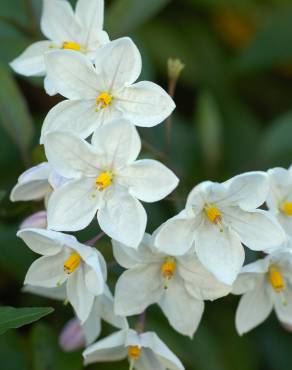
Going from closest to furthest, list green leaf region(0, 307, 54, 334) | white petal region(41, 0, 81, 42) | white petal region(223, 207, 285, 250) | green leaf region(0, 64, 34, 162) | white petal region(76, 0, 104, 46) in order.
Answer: green leaf region(0, 307, 54, 334), white petal region(223, 207, 285, 250), white petal region(76, 0, 104, 46), white petal region(41, 0, 81, 42), green leaf region(0, 64, 34, 162)

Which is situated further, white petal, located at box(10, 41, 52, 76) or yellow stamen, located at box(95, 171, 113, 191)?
white petal, located at box(10, 41, 52, 76)

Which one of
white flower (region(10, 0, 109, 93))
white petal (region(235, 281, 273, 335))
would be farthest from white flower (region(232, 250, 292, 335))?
white flower (region(10, 0, 109, 93))

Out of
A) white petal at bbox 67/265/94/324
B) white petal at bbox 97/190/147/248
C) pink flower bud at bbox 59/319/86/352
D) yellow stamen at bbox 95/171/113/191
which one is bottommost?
pink flower bud at bbox 59/319/86/352

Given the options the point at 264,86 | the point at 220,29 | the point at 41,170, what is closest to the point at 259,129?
the point at 264,86

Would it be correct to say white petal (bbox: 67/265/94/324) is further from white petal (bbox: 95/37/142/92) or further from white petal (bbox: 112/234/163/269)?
white petal (bbox: 95/37/142/92)

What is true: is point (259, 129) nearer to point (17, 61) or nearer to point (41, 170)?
point (17, 61)

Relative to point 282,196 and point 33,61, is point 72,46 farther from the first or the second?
point 282,196
